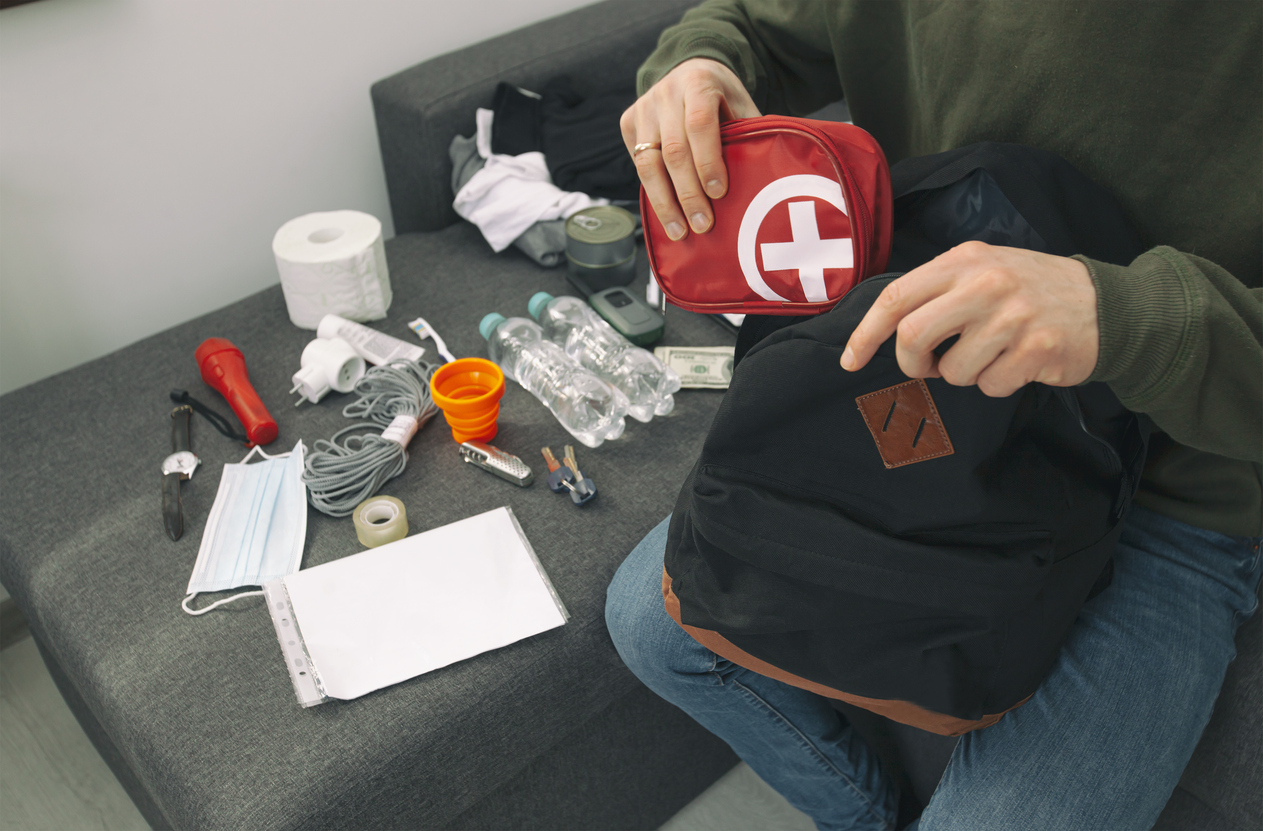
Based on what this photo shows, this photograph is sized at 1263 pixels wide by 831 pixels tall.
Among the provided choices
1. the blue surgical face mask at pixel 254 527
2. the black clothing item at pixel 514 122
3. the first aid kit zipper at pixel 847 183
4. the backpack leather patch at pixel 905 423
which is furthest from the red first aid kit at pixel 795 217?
the black clothing item at pixel 514 122

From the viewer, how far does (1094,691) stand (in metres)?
0.84

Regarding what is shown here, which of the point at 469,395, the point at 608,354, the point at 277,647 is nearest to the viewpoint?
the point at 277,647

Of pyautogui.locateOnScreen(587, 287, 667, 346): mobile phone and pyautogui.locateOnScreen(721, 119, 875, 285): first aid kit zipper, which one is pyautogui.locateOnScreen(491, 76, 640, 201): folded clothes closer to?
pyautogui.locateOnScreen(587, 287, 667, 346): mobile phone

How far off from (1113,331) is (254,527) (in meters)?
0.96

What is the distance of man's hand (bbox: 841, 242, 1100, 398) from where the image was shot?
2.00 ft

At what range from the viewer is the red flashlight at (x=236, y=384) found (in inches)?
48.5

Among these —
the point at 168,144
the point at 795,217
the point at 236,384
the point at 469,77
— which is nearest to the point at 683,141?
the point at 795,217

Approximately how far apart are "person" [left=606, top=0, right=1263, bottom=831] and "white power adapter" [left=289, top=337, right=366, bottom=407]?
0.57 m

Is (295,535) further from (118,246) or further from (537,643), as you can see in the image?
(118,246)

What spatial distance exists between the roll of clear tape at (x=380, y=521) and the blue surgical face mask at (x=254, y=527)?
0.08m

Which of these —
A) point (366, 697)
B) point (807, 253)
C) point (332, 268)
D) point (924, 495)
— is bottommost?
point (366, 697)

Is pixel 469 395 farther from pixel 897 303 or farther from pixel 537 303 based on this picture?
pixel 897 303

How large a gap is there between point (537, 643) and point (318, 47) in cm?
127

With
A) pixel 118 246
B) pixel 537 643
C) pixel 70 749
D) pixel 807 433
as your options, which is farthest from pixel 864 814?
pixel 118 246
